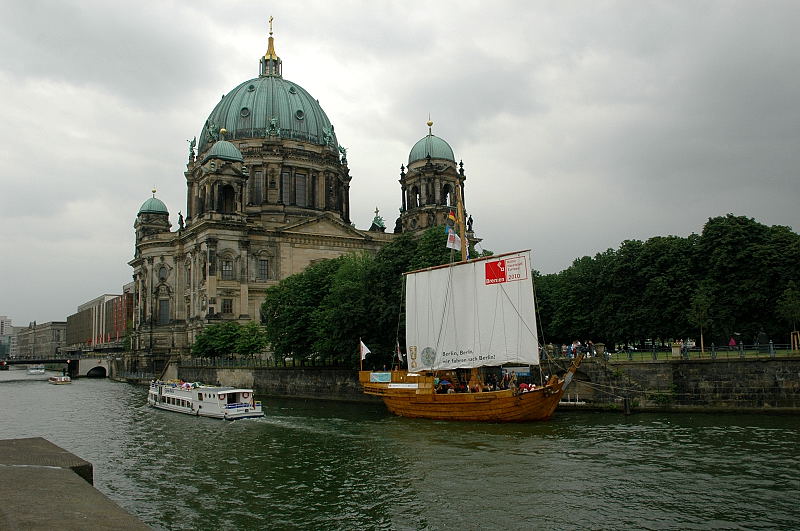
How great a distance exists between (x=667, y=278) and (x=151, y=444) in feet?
125

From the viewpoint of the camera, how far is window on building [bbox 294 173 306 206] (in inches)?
4296

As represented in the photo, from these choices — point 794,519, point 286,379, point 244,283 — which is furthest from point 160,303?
point 794,519

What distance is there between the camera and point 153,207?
123250 millimetres

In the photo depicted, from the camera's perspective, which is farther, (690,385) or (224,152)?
(224,152)

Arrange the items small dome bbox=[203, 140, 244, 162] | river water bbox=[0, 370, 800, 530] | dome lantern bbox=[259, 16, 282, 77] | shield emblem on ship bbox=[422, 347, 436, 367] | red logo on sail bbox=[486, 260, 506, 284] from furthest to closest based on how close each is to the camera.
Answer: dome lantern bbox=[259, 16, 282, 77] → small dome bbox=[203, 140, 244, 162] → shield emblem on ship bbox=[422, 347, 436, 367] → red logo on sail bbox=[486, 260, 506, 284] → river water bbox=[0, 370, 800, 530]

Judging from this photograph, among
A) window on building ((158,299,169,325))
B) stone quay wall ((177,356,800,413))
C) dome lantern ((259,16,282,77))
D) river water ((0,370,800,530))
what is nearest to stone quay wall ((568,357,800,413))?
stone quay wall ((177,356,800,413))

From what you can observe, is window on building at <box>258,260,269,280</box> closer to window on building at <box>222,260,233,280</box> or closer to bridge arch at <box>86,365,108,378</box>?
window on building at <box>222,260,233,280</box>

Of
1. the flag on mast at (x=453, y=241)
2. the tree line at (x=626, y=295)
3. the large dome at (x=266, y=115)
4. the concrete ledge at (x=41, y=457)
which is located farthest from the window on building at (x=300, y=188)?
the concrete ledge at (x=41, y=457)

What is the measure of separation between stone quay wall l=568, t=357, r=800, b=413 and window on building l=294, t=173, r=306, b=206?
70.6 meters

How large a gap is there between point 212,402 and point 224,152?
186 ft

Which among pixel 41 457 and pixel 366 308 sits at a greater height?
pixel 366 308

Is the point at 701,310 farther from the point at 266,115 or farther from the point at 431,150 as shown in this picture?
the point at 266,115

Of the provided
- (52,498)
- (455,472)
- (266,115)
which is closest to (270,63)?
(266,115)

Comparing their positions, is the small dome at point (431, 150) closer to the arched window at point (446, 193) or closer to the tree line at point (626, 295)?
the arched window at point (446, 193)
